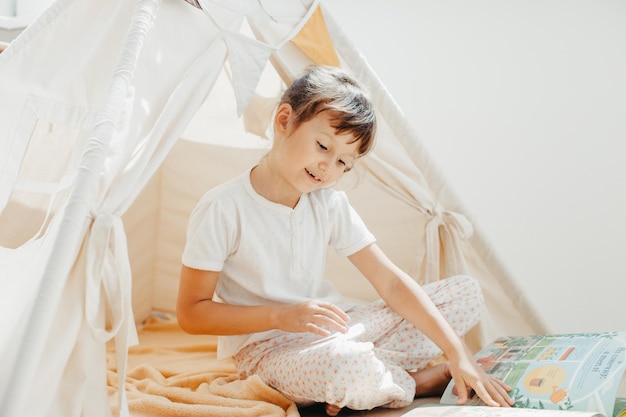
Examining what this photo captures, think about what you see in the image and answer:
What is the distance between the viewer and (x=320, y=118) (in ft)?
4.56

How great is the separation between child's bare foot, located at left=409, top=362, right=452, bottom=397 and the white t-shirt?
23 centimetres

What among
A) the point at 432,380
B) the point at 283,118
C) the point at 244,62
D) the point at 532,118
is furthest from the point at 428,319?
the point at 532,118

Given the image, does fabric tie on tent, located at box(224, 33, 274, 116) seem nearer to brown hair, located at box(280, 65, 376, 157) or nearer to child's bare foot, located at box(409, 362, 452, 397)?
brown hair, located at box(280, 65, 376, 157)

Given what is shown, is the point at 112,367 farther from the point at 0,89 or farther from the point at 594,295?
the point at 594,295

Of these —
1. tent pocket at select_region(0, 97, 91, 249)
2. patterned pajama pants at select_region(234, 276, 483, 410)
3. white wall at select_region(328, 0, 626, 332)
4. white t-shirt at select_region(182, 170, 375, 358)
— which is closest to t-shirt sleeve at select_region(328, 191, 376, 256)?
white t-shirt at select_region(182, 170, 375, 358)

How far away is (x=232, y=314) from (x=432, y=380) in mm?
410

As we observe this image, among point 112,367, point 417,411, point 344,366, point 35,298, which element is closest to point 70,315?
point 35,298

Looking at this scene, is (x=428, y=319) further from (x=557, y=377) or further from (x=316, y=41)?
(x=316, y=41)

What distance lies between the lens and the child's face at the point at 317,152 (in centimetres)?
138

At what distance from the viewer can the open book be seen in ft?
3.95

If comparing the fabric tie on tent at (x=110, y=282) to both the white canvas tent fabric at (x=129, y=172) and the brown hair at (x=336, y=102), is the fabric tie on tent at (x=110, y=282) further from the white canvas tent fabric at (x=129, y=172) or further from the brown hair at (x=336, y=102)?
the brown hair at (x=336, y=102)

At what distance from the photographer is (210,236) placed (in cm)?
140

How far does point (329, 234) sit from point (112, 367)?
1.94 feet

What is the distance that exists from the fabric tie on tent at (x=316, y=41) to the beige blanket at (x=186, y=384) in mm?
666
